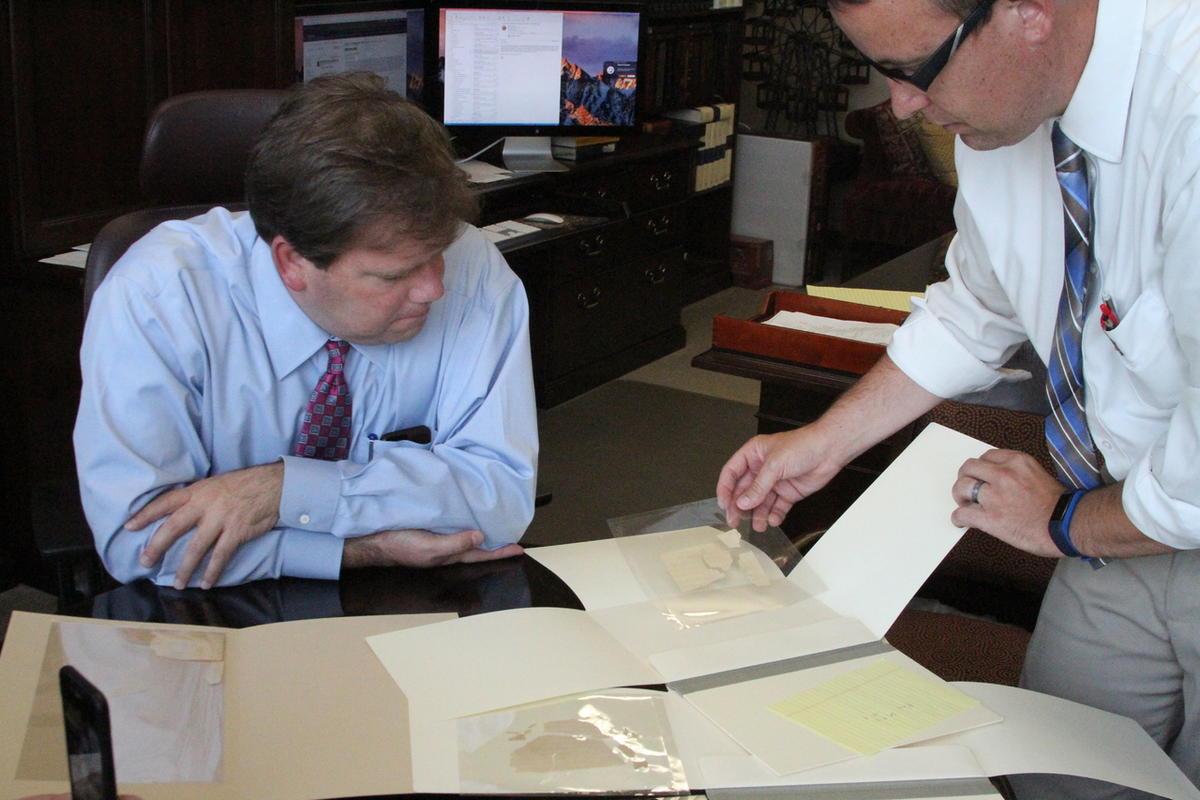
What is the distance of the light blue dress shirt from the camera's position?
1386mm

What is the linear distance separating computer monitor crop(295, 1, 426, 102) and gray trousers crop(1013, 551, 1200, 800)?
2.57m

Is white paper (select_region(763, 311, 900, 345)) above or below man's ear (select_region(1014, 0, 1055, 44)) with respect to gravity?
below

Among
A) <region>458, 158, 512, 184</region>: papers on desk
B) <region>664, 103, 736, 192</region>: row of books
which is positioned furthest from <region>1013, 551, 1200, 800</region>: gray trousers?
<region>664, 103, 736, 192</region>: row of books

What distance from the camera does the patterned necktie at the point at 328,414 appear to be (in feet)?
5.05

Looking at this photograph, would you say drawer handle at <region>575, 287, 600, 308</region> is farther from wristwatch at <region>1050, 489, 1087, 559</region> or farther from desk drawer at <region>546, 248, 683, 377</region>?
wristwatch at <region>1050, 489, 1087, 559</region>

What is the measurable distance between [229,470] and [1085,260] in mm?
1051

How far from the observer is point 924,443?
1343 mm

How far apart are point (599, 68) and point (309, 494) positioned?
2940 millimetres

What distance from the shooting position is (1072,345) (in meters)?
1.25

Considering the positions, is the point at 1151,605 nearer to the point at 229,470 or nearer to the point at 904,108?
the point at 904,108

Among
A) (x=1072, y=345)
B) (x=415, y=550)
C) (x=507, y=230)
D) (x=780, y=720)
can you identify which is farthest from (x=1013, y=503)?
(x=507, y=230)

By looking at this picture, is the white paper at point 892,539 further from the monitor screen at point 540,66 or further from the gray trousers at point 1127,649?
the monitor screen at point 540,66

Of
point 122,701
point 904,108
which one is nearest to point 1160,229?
point 904,108

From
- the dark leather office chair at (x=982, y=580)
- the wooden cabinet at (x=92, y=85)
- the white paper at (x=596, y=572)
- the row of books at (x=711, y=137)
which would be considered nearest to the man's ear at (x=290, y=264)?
the white paper at (x=596, y=572)
